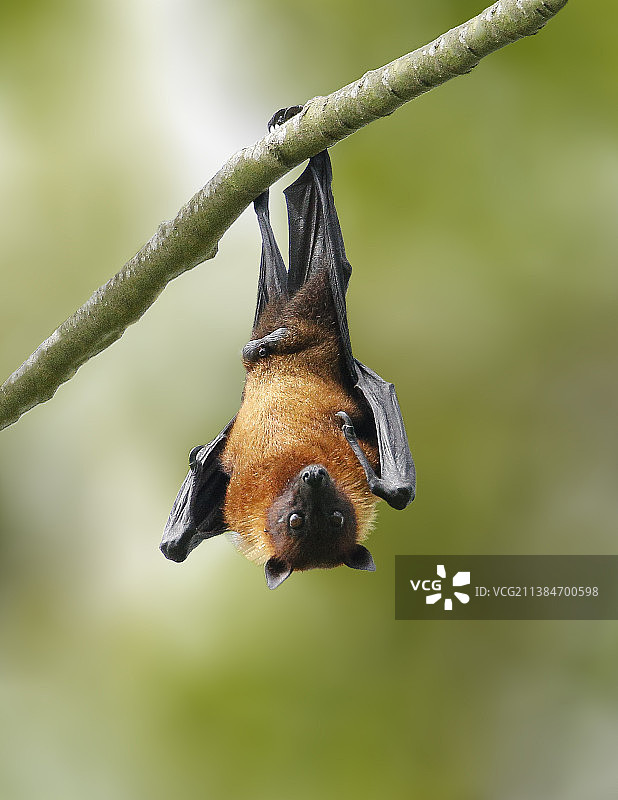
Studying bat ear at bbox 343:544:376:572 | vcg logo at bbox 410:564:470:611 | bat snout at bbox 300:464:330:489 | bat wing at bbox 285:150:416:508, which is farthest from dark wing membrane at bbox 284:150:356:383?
vcg logo at bbox 410:564:470:611

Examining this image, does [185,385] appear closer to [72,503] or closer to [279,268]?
[72,503]

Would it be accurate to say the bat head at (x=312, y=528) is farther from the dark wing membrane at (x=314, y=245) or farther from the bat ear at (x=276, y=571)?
the dark wing membrane at (x=314, y=245)

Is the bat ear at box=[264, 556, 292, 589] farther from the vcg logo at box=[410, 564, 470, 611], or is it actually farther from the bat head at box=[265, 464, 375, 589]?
the vcg logo at box=[410, 564, 470, 611]

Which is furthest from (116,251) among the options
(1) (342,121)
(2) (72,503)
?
(1) (342,121)

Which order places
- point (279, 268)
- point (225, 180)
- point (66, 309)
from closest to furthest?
point (225, 180), point (279, 268), point (66, 309)

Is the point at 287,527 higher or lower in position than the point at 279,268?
lower

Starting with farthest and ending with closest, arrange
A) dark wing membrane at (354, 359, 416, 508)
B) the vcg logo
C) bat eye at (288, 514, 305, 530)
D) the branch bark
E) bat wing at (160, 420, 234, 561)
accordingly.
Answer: the vcg logo < bat wing at (160, 420, 234, 561) < bat eye at (288, 514, 305, 530) < dark wing membrane at (354, 359, 416, 508) < the branch bark

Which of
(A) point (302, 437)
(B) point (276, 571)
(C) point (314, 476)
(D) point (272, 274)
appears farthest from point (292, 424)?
(D) point (272, 274)
